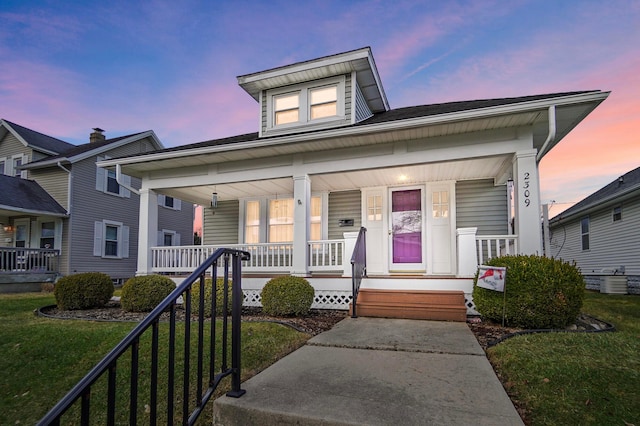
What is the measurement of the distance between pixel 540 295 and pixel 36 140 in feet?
64.2

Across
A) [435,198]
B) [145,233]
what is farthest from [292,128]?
[145,233]

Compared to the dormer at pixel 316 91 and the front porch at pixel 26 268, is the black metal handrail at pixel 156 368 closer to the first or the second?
the dormer at pixel 316 91

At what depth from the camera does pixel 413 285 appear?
655 centimetres

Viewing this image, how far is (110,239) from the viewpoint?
50.9 ft

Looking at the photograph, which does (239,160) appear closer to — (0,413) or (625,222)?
(0,413)

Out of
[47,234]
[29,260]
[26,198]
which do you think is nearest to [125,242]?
[47,234]

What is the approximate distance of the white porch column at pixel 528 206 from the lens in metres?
5.85

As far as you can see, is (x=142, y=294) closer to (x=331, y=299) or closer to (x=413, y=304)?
(x=331, y=299)

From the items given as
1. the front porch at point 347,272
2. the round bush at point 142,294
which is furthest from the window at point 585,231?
the round bush at point 142,294

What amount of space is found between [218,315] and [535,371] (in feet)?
16.7

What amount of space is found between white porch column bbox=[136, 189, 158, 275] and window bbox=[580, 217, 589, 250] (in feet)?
53.8

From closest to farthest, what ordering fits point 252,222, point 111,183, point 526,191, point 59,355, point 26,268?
point 59,355 → point 526,191 → point 252,222 → point 26,268 → point 111,183

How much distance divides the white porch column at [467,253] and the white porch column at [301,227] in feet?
9.81

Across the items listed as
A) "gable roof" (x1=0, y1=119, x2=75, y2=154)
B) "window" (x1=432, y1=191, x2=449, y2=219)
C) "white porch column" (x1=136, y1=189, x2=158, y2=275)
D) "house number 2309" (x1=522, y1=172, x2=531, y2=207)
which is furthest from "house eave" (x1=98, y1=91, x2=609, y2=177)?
"gable roof" (x1=0, y1=119, x2=75, y2=154)
